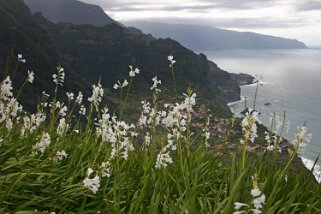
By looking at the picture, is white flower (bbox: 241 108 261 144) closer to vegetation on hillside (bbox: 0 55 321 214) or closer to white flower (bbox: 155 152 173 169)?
vegetation on hillside (bbox: 0 55 321 214)

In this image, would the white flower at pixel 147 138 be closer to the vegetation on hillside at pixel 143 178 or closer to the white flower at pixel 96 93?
the vegetation on hillside at pixel 143 178

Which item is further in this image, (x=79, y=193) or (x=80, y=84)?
(x=80, y=84)

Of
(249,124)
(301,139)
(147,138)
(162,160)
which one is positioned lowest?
(147,138)

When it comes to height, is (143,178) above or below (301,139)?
below

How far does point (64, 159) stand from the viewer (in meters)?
6.52

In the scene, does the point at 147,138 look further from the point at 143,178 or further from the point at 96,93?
the point at 143,178

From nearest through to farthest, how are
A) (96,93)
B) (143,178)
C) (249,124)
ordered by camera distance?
(249,124) < (143,178) < (96,93)

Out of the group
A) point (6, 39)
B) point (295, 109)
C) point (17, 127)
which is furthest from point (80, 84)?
point (17, 127)

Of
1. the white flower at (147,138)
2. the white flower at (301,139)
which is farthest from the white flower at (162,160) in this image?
the white flower at (147,138)

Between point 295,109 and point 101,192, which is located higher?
point 101,192

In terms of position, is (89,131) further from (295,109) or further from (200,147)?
(295,109)

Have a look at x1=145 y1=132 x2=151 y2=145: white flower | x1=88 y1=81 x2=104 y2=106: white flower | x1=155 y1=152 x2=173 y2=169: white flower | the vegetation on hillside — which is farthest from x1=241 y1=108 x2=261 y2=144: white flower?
x1=88 y1=81 x2=104 y2=106: white flower

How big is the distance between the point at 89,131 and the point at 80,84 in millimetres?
159789

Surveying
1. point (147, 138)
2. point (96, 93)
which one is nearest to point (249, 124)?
point (147, 138)
